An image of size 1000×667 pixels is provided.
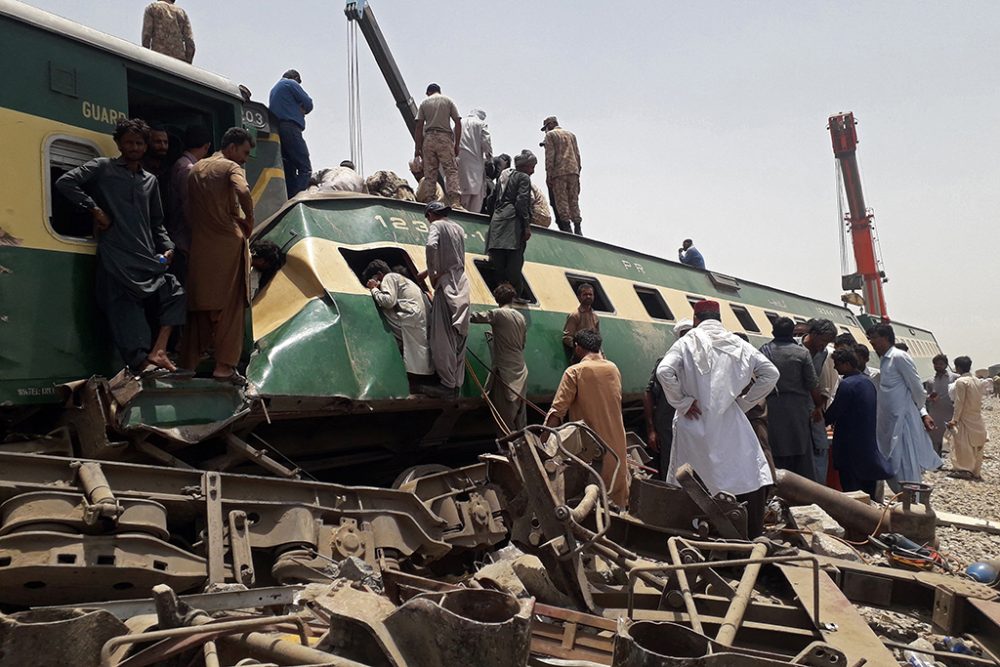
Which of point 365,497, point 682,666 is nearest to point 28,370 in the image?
point 365,497

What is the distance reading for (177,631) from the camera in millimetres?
2570

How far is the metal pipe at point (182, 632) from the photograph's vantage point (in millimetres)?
2539

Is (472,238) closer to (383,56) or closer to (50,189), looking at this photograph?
(50,189)

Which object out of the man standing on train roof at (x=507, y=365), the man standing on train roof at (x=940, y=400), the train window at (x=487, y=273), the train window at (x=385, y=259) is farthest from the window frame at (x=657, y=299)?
the man standing on train roof at (x=940, y=400)

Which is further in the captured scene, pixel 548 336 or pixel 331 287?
pixel 548 336

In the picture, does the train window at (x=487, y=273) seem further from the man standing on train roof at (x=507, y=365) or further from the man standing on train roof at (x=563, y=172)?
the man standing on train roof at (x=563, y=172)

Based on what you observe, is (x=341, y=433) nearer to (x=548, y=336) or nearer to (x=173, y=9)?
(x=548, y=336)

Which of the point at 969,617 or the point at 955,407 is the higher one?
the point at 955,407

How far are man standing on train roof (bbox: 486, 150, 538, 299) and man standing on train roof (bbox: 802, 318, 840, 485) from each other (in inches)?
132

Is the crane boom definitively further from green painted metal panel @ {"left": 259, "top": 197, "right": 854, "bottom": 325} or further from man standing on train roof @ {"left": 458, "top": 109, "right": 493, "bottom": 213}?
green painted metal panel @ {"left": 259, "top": 197, "right": 854, "bottom": 325}

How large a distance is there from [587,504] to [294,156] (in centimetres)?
705

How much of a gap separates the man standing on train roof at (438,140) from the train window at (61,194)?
520cm

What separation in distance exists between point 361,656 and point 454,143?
307 inches

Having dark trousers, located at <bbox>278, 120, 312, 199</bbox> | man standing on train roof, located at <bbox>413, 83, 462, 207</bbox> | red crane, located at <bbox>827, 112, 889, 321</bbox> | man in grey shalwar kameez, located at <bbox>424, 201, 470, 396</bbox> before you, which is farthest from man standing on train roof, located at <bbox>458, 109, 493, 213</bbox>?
red crane, located at <bbox>827, 112, 889, 321</bbox>
